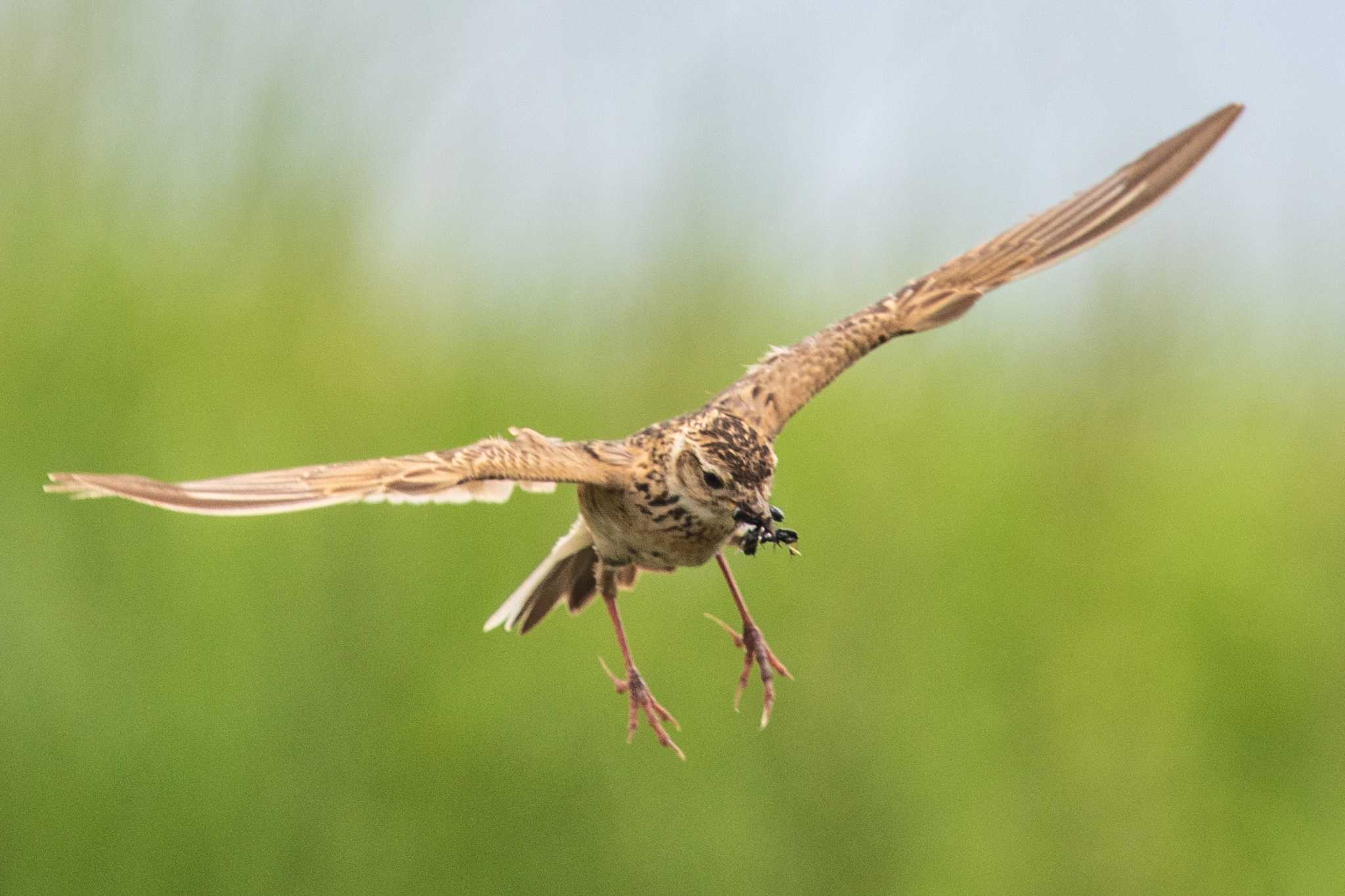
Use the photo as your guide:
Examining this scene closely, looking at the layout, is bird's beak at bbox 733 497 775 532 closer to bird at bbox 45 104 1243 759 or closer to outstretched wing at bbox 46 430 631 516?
bird at bbox 45 104 1243 759

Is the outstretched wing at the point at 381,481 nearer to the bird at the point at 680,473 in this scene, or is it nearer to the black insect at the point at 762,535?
the bird at the point at 680,473

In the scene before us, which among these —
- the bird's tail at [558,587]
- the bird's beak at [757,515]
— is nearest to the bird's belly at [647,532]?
the bird's beak at [757,515]

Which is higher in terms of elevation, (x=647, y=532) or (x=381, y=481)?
(x=381, y=481)

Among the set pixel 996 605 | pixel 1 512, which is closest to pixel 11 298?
pixel 1 512

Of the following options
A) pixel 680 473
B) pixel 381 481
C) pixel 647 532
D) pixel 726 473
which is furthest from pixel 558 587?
pixel 381 481

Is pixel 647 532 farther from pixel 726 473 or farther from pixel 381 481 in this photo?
pixel 381 481

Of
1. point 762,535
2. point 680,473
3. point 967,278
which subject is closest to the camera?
point 762,535

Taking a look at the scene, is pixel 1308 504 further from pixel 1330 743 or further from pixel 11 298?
pixel 11 298
